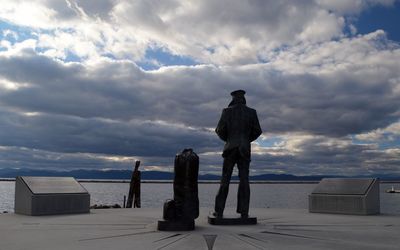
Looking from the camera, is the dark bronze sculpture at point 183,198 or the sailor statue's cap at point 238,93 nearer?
the dark bronze sculpture at point 183,198

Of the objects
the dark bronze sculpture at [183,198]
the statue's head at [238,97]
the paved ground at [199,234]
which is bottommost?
the paved ground at [199,234]

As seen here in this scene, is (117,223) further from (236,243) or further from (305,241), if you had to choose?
(305,241)

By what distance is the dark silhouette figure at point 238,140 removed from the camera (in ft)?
39.4

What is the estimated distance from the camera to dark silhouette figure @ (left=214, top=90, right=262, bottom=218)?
39.4 ft

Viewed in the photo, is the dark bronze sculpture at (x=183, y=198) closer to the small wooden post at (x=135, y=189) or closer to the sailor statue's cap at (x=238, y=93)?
the sailor statue's cap at (x=238, y=93)

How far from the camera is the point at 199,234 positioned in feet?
31.5

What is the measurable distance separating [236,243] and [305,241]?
138 cm

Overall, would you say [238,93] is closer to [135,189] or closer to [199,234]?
[199,234]

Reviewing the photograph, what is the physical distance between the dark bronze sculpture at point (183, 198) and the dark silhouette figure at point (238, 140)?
4.46 ft

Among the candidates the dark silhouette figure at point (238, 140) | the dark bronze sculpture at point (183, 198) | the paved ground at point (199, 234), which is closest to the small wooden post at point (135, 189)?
the paved ground at point (199, 234)

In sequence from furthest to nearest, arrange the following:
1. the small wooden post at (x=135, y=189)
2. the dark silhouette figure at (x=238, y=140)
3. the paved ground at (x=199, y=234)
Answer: the small wooden post at (x=135, y=189) → the dark silhouette figure at (x=238, y=140) → the paved ground at (x=199, y=234)

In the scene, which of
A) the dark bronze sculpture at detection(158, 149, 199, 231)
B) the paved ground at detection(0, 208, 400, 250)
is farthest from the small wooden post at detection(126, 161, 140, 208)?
the dark bronze sculpture at detection(158, 149, 199, 231)

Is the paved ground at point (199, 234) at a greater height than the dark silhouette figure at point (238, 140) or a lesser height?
lesser

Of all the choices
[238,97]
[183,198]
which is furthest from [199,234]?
[238,97]
